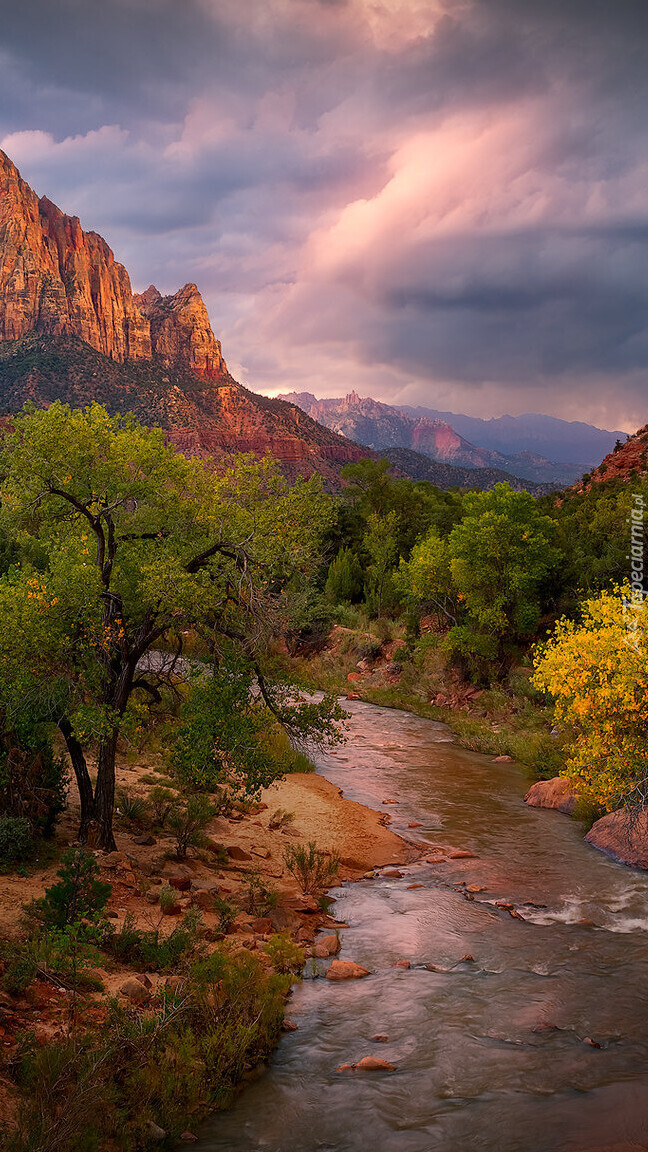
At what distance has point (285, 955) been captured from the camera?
1016 cm

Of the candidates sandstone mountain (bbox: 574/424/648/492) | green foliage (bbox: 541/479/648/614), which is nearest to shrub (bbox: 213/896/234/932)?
green foliage (bbox: 541/479/648/614)

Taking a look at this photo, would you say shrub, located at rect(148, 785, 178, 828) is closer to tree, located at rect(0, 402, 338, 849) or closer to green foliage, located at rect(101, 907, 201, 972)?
tree, located at rect(0, 402, 338, 849)

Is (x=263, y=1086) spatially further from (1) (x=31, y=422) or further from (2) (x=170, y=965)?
(1) (x=31, y=422)

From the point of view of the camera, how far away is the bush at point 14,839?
11055mm

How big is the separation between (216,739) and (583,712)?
7.81 metres

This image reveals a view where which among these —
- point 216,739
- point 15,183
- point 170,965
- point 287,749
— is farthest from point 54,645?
point 15,183

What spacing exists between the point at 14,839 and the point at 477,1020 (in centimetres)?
767

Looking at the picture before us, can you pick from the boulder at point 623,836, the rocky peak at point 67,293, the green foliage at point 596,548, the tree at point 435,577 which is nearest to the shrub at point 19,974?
the boulder at point 623,836

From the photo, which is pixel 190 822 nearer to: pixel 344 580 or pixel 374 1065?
pixel 374 1065

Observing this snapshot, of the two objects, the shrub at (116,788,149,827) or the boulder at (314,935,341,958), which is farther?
the shrub at (116,788,149,827)

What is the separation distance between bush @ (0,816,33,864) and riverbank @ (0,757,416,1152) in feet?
1.21

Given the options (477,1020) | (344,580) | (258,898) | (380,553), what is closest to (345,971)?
(477,1020)

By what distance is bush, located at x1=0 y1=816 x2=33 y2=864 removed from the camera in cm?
1105

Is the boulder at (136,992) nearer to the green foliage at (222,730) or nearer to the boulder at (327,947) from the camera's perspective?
the green foliage at (222,730)
